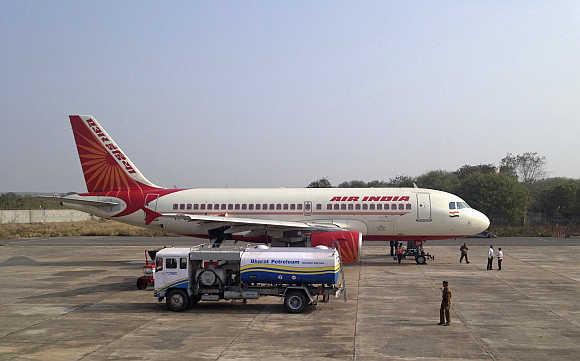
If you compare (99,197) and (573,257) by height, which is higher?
(99,197)

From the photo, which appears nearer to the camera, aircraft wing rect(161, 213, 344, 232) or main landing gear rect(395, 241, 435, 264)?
aircraft wing rect(161, 213, 344, 232)

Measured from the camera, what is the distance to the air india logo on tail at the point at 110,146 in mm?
36531

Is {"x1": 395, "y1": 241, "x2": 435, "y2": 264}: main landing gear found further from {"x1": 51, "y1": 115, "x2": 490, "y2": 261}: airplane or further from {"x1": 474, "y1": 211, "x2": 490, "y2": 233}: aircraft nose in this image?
{"x1": 474, "y1": 211, "x2": 490, "y2": 233}: aircraft nose

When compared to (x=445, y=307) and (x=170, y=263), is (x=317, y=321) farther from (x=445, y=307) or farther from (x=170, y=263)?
(x=170, y=263)

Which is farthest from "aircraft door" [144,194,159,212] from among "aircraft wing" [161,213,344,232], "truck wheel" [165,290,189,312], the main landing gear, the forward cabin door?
"truck wheel" [165,290,189,312]

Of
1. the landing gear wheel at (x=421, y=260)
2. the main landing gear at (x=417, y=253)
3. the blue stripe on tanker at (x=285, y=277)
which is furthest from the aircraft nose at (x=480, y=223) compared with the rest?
the blue stripe on tanker at (x=285, y=277)

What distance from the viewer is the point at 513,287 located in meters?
24.7

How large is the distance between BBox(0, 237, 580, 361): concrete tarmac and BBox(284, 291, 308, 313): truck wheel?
0.97 ft

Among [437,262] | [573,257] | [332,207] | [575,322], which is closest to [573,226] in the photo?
[573,257]

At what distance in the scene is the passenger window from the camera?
19516 mm

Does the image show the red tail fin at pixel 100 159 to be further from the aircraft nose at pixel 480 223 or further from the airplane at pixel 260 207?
the aircraft nose at pixel 480 223

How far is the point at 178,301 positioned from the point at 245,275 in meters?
2.56

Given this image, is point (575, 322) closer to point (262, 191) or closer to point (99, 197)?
point (262, 191)

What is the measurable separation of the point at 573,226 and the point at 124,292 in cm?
6166
